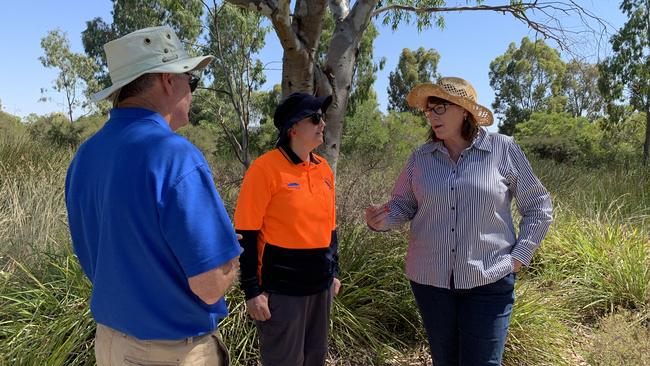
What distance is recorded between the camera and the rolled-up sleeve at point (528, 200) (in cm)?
256

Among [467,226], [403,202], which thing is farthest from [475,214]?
[403,202]

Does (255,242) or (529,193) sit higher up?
(529,193)

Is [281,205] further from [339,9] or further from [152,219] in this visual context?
[339,9]

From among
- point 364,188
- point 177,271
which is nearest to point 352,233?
point 364,188

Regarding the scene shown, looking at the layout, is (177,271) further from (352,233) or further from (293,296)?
(352,233)

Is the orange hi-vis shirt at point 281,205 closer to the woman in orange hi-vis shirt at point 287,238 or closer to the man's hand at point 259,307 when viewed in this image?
the woman in orange hi-vis shirt at point 287,238

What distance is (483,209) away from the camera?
251cm

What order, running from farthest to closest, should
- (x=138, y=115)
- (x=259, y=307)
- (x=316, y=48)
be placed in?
(x=316, y=48) → (x=259, y=307) → (x=138, y=115)

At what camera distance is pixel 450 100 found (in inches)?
102

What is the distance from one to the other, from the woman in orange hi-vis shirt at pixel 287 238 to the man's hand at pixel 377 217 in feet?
0.93

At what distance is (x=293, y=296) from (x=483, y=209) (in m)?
1.05

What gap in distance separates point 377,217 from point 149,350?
1518 mm

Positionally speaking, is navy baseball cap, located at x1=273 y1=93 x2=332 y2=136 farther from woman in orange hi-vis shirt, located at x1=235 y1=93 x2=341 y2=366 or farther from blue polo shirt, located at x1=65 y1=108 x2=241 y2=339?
blue polo shirt, located at x1=65 y1=108 x2=241 y2=339

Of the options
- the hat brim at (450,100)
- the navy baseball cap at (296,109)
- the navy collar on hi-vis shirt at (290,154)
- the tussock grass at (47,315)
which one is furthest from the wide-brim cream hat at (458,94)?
the tussock grass at (47,315)
